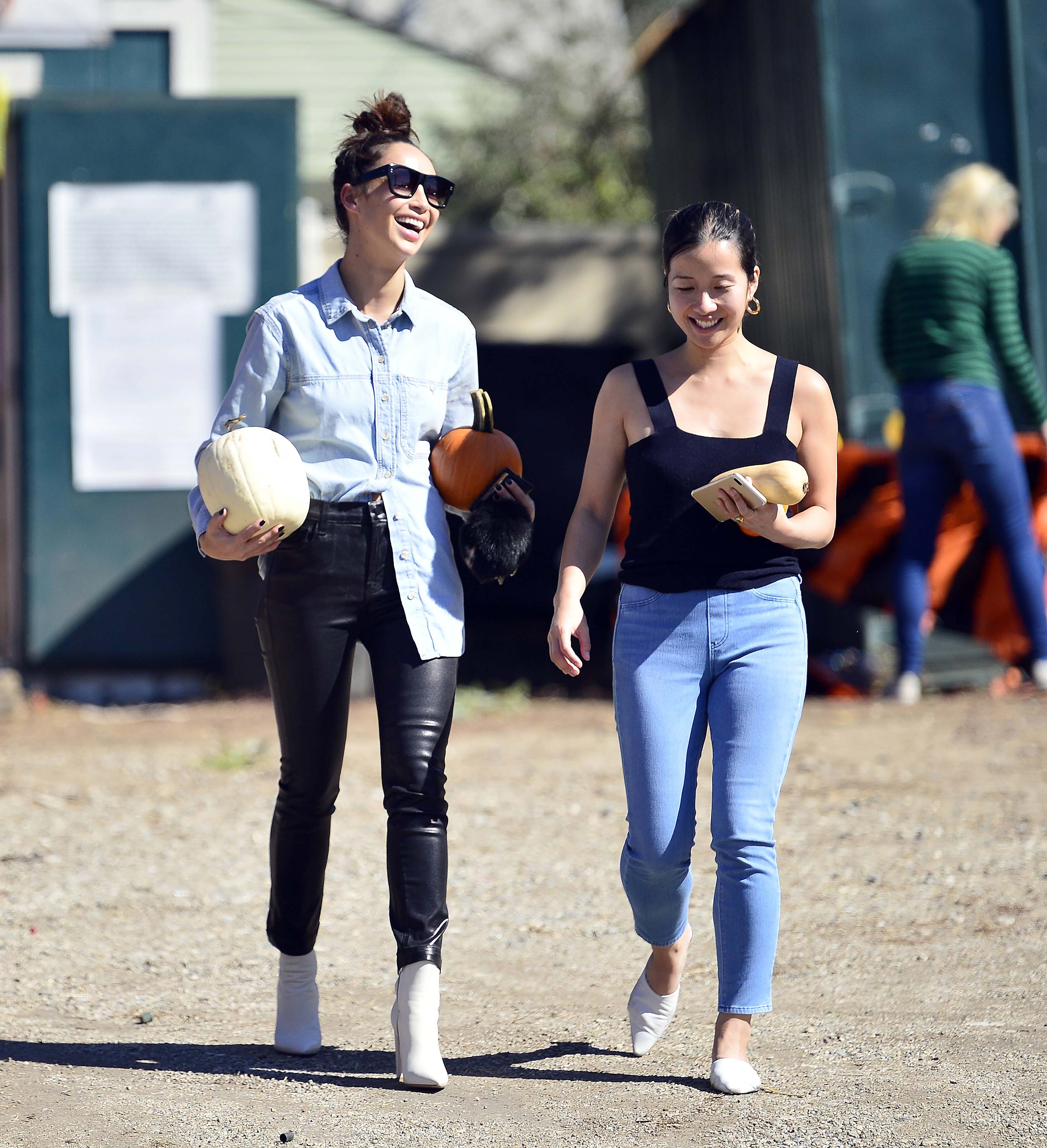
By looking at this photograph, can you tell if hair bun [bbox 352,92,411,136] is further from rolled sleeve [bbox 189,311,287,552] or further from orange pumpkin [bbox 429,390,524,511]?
orange pumpkin [bbox 429,390,524,511]

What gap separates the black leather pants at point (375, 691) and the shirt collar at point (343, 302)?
42cm

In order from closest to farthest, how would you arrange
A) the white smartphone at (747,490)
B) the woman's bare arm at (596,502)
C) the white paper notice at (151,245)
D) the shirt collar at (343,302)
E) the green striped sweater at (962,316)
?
1. the white smartphone at (747,490)
2. the woman's bare arm at (596,502)
3. the shirt collar at (343,302)
4. the green striped sweater at (962,316)
5. the white paper notice at (151,245)

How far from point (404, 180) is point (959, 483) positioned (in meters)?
5.04

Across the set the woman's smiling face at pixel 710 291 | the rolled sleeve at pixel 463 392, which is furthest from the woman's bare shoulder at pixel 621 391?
the rolled sleeve at pixel 463 392

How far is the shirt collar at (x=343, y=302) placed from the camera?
11.7 feet

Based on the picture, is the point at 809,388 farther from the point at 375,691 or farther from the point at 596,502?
the point at 375,691

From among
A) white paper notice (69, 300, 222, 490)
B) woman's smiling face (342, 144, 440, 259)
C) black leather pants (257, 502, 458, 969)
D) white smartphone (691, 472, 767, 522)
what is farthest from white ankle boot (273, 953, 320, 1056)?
white paper notice (69, 300, 222, 490)

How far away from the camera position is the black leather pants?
137 inches

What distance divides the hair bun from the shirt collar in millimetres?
308

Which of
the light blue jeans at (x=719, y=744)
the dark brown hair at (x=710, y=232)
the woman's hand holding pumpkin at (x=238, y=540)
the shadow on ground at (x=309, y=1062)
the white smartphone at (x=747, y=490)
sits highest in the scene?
the dark brown hair at (x=710, y=232)

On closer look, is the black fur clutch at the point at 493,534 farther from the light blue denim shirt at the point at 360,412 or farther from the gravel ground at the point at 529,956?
the gravel ground at the point at 529,956

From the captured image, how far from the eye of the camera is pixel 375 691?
3.54 meters

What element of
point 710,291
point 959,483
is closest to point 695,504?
point 710,291

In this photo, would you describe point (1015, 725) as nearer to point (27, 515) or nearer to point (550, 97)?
point (27, 515)
